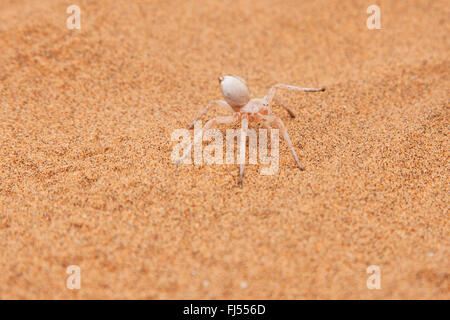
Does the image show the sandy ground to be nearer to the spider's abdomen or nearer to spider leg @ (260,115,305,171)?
spider leg @ (260,115,305,171)

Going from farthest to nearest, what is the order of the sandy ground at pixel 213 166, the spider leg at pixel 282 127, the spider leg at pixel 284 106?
the spider leg at pixel 284 106
the spider leg at pixel 282 127
the sandy ground at pixel 213 166

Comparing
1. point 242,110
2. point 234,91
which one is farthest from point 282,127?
point 234,91

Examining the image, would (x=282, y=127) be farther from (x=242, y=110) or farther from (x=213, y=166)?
(x=213, y=166)

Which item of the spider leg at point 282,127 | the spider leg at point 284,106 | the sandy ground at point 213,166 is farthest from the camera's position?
the spider leg at point 284,106

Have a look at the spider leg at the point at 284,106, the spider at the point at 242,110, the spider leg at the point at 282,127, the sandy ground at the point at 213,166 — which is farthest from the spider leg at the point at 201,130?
the spider leg at the point at 284,106

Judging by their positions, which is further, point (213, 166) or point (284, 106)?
point (284, 106)

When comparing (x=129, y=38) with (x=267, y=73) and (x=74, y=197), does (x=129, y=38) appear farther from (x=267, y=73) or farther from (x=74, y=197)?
(x=74, y=197)

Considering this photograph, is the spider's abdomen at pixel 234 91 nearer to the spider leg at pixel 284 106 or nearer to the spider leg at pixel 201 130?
the spider leg at pixel 201 130
